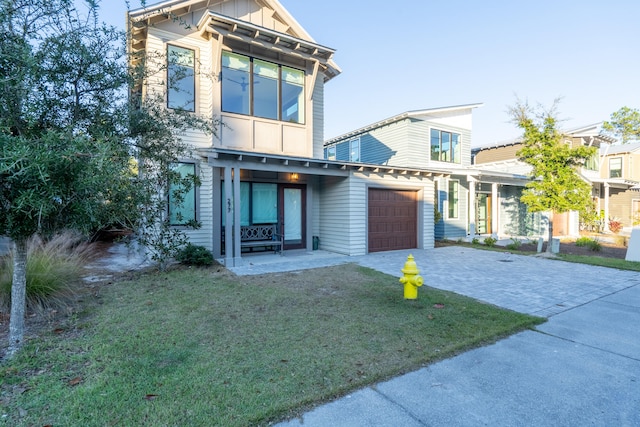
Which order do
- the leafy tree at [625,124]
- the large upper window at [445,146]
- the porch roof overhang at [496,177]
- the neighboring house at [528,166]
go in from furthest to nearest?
the leafy tree at [625,124], the neighboring house at [528,166], the large upper window at [445,146], the porch roof overhang at [496,177]

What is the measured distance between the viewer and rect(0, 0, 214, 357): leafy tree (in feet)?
8.48

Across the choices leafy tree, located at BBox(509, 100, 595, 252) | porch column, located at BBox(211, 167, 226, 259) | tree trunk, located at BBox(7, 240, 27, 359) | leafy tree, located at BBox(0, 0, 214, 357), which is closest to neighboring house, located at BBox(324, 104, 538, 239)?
leafy tree, located at BBox(509, 100, 595, 252)

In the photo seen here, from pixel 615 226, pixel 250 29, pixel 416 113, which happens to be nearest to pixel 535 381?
pixel 250 29

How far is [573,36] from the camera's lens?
12242mm

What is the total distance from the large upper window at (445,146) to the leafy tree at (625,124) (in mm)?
33336

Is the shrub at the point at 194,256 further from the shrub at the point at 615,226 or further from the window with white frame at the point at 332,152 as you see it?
the shrub at the point at 615,226

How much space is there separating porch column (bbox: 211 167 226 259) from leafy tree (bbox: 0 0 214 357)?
3955mm

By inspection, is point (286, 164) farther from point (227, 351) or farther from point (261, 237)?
point (227, 351)

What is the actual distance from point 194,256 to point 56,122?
15.9 feet

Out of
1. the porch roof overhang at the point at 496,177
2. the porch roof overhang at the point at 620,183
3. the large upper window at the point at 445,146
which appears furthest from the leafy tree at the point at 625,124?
the large upper window at the point at 445,146

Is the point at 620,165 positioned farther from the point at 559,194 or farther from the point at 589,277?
the point at 589,277

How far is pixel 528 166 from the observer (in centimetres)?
1691

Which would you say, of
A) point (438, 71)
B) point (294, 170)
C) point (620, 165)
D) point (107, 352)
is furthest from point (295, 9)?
point (620, 165)

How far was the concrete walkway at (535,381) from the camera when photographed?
2.34 meters
